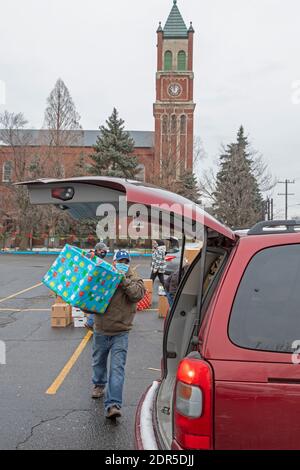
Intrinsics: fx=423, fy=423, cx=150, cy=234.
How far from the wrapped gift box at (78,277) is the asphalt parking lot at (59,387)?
1157 millimetres

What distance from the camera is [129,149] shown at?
42.9 metres

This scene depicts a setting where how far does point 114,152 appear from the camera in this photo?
4153 cm

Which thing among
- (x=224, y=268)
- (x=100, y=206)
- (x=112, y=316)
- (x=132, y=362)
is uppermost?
(x=100, y=206)

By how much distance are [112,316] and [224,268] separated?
219 cm

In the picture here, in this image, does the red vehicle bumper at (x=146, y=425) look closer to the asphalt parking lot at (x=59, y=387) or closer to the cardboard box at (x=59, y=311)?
the asphalt parking lot at (x=59, y=387)

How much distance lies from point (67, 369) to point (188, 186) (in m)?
38.6

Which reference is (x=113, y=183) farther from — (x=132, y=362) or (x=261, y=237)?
(x=132, y=362)

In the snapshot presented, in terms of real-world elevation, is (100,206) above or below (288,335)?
above

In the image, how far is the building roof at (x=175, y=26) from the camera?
61.5m

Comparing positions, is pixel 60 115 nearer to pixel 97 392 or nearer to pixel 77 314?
pixel 77 314

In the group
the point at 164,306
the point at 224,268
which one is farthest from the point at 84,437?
the point at 164,306

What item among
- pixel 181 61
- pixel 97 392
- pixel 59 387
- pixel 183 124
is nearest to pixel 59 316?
pixel 59 387
